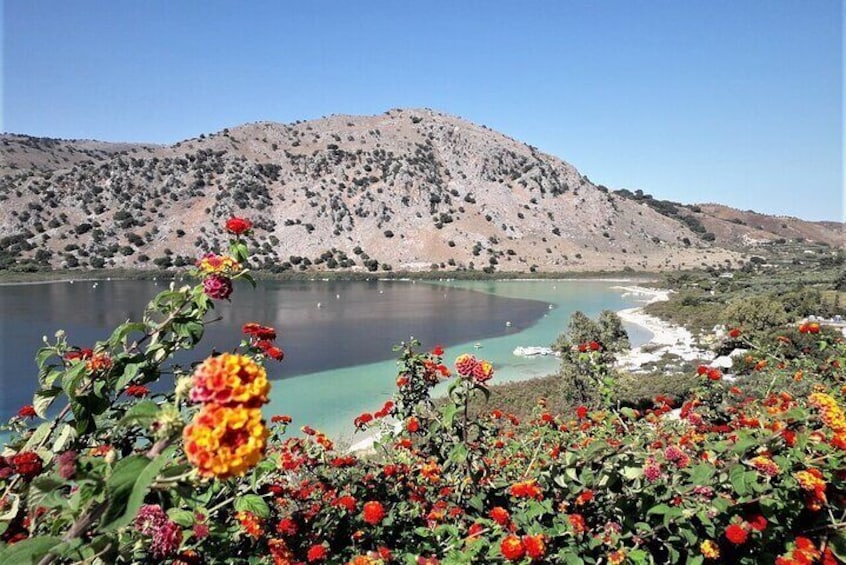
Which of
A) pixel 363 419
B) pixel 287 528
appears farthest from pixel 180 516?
pixel 363 419

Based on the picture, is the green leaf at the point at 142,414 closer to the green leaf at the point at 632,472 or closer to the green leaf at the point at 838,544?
the green leaf at the point at 632,472

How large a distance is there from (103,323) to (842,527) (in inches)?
1259

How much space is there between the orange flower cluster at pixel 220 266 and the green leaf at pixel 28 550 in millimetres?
1209

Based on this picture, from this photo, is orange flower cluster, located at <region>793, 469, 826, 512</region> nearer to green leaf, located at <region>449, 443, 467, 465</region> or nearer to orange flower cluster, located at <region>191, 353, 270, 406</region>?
green leaf, located at <region>449, 443, 467, 465</region>

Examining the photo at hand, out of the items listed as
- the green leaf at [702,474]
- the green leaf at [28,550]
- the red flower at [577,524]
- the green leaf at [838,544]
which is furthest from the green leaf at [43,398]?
the green leaf at [838,544]

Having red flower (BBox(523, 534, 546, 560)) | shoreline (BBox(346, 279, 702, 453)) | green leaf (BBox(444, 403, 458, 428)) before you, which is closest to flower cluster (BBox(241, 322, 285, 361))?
green leaf (BBox(444, 403, 458, 428))

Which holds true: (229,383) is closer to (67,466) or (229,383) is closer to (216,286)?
(67,466)

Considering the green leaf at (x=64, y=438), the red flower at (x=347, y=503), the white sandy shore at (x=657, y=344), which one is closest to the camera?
the green leaf at (x=64, y=438)

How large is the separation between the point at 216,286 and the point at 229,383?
1.20 metres

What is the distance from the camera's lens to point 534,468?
3.62 metres

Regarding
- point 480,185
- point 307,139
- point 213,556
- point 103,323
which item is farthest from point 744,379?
point 307,139

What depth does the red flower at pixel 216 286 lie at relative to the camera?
2160 millimetres

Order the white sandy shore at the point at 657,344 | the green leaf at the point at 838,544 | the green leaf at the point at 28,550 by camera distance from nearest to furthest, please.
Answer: the green leaf at the point at 28,550 < the green leaf at the point at 838,544 < the white sandy shore at the point at 657,344

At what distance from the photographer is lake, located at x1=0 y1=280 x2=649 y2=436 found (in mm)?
17797
